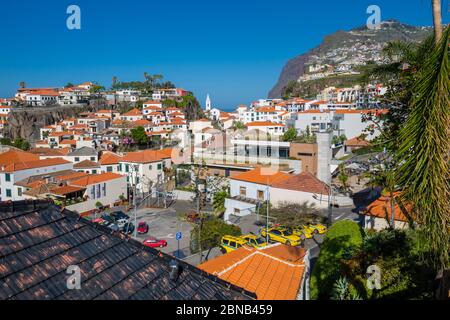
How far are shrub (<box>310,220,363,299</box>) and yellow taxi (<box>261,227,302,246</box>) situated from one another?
4.43 m

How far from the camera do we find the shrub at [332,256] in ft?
41.5

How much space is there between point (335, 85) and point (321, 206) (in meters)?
113

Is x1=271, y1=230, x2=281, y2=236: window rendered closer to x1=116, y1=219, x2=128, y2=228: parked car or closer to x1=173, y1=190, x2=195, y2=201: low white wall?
x1=116, y1=219, x2=128, y2=228: parked car

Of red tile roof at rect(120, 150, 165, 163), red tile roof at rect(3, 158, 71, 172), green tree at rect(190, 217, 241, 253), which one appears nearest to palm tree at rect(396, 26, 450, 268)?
green tree at rect(190, 217, 241, 253)

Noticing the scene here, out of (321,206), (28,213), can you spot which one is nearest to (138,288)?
(28,213)

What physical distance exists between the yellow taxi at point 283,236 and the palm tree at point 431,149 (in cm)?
1541

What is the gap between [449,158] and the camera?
4816 millimetres

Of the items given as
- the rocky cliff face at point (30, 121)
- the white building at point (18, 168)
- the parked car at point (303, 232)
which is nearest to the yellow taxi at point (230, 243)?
the parked car at point (303, 232)

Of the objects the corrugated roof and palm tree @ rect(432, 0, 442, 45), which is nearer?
the corrugated roof

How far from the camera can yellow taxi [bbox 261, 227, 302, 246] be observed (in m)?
20.4

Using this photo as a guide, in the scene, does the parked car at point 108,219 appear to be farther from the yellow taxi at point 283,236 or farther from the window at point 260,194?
the yellow taxi at point 283,236

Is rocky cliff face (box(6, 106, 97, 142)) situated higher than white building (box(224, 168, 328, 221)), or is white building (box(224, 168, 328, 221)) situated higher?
rocky cliff face (box(6, 106, 97, 142))

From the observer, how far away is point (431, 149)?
183 inches

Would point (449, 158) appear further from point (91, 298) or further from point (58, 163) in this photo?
point (58, 163)
